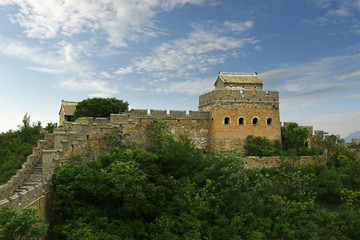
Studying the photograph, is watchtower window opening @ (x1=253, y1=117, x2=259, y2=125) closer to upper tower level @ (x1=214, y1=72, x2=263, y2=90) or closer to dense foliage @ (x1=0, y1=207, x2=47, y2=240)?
upper tower level @ (x1=214, y1=72, x2=263, y2=90)

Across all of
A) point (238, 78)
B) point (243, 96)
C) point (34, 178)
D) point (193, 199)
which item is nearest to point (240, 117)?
point (243, 96)

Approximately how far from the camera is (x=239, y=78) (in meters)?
26.6

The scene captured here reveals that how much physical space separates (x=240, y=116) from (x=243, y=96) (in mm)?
1692

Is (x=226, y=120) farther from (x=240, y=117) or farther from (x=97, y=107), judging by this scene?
(x=97, y=107)

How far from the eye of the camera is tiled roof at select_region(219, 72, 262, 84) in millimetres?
26263

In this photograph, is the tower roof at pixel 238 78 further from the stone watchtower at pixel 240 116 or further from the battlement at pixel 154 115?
the battlement at pixel 154 115

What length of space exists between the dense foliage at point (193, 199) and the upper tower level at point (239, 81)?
27.1 ft

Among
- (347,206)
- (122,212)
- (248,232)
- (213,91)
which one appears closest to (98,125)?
(122,212)

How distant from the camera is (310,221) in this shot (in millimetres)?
16891

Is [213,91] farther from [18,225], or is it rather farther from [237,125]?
[18,225]

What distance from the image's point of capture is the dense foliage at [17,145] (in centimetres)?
2094

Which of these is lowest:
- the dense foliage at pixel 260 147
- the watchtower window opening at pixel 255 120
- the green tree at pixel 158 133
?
the dense foliage at pixel 260 147

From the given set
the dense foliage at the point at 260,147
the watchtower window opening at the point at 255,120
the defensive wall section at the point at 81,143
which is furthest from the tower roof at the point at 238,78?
the dense foliage at the point at 260,147

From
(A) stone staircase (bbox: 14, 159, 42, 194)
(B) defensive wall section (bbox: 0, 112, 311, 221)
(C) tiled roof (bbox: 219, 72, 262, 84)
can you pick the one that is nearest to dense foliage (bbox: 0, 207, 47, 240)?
(B) defensive wall section (bbox: 0, 112, 311, 221)
